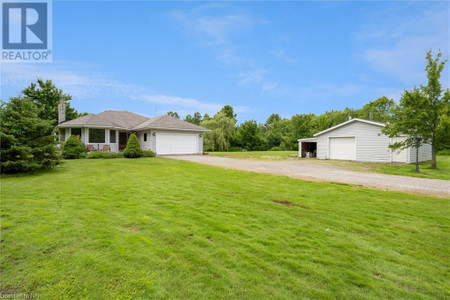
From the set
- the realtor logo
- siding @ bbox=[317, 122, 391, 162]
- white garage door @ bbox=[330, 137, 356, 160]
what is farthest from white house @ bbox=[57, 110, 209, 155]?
siding @ bbox=[317, 122, 391, 162]

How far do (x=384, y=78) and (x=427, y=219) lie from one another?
33006mm

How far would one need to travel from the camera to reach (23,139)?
8781 mm

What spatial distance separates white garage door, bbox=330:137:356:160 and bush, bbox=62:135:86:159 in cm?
2061

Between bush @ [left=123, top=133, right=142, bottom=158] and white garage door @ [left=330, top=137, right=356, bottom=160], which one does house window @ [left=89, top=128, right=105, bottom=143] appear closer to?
bush @ [left=123, top=133, right=142, bottom=158]

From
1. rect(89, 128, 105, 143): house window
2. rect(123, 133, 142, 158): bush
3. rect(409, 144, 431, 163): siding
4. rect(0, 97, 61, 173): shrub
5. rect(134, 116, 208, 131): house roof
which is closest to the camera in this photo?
rect(0, 97, 61, 173): shrub

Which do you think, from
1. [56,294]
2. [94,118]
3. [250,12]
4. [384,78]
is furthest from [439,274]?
[384,78]

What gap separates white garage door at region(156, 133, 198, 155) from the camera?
20516mm

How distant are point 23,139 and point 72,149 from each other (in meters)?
7.57

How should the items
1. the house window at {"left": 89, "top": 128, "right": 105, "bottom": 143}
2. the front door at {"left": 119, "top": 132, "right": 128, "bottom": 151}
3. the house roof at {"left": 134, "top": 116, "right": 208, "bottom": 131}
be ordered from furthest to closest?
the front door at {"left": 119, "top": 132, "right": 128, "bottom": 151}, the house roof at {"left": 134, "top": 116, "right": 208, "bottom": 131}, the house window at {"left": 89, "top": 128, "right": 105, "bottom": 143}

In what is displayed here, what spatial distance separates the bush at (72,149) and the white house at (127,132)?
2.67 metres

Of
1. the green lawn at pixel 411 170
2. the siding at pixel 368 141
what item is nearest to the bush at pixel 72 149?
the green lawn at pixel 411 170

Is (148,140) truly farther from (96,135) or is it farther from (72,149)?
(72,149)

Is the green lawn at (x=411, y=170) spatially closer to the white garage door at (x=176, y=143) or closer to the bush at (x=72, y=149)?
the white garage door at (x=176, y=143)

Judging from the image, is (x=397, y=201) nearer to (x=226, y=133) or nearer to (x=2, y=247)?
(x=2, y=247)
